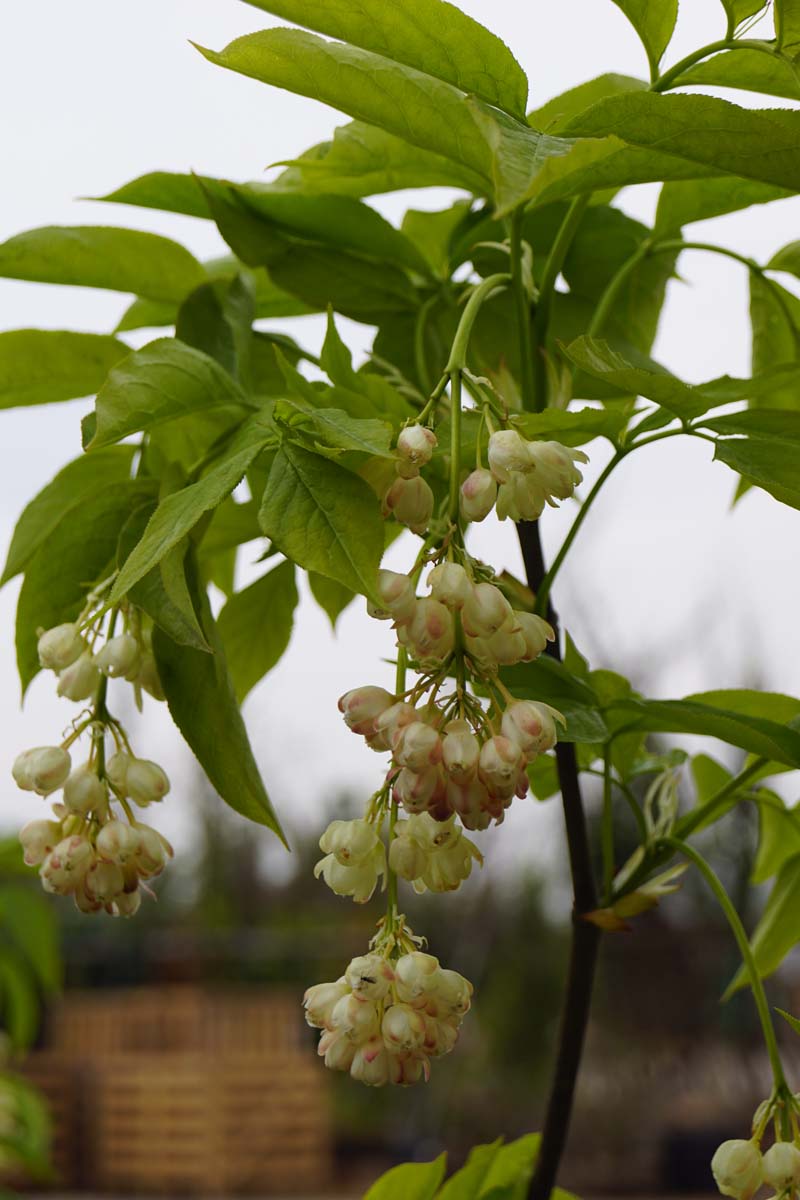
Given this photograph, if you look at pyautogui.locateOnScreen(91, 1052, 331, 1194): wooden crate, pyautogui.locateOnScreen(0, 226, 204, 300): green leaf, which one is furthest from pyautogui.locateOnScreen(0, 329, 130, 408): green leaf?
pyautogui.locateOnScreen(91, 1052, 331, 1194): wooden crate

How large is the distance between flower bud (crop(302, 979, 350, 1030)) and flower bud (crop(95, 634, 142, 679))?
0.12 meters

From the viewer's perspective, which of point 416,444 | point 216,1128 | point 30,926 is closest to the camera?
point 416,444

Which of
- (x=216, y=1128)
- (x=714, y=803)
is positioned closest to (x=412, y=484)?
(x=714, y=803)

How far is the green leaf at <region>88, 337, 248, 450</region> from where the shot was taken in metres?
0.38

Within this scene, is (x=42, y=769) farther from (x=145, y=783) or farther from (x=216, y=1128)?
(x=216, y=1128)

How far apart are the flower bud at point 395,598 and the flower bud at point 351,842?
8 cm

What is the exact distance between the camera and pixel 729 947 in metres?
6.04

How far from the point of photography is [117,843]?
1.42ft

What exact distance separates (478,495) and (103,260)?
246mm

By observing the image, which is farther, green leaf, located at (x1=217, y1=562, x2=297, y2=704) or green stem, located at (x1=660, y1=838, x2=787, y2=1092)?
green leaf, located at (x1=217, y1=562, x2=297, y2=704)

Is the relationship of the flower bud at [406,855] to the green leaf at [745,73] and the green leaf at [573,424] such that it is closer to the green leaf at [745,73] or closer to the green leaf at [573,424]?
the green leaf at [573,424]

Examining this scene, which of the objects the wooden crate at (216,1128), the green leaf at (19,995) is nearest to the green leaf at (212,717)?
the green leaf at (19,995)

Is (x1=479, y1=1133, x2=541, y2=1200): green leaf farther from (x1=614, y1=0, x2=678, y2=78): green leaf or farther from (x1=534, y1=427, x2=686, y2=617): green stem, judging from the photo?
(x1=614, y1=0, x2=678, y2=78): green leaf

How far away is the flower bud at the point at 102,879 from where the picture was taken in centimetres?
43
